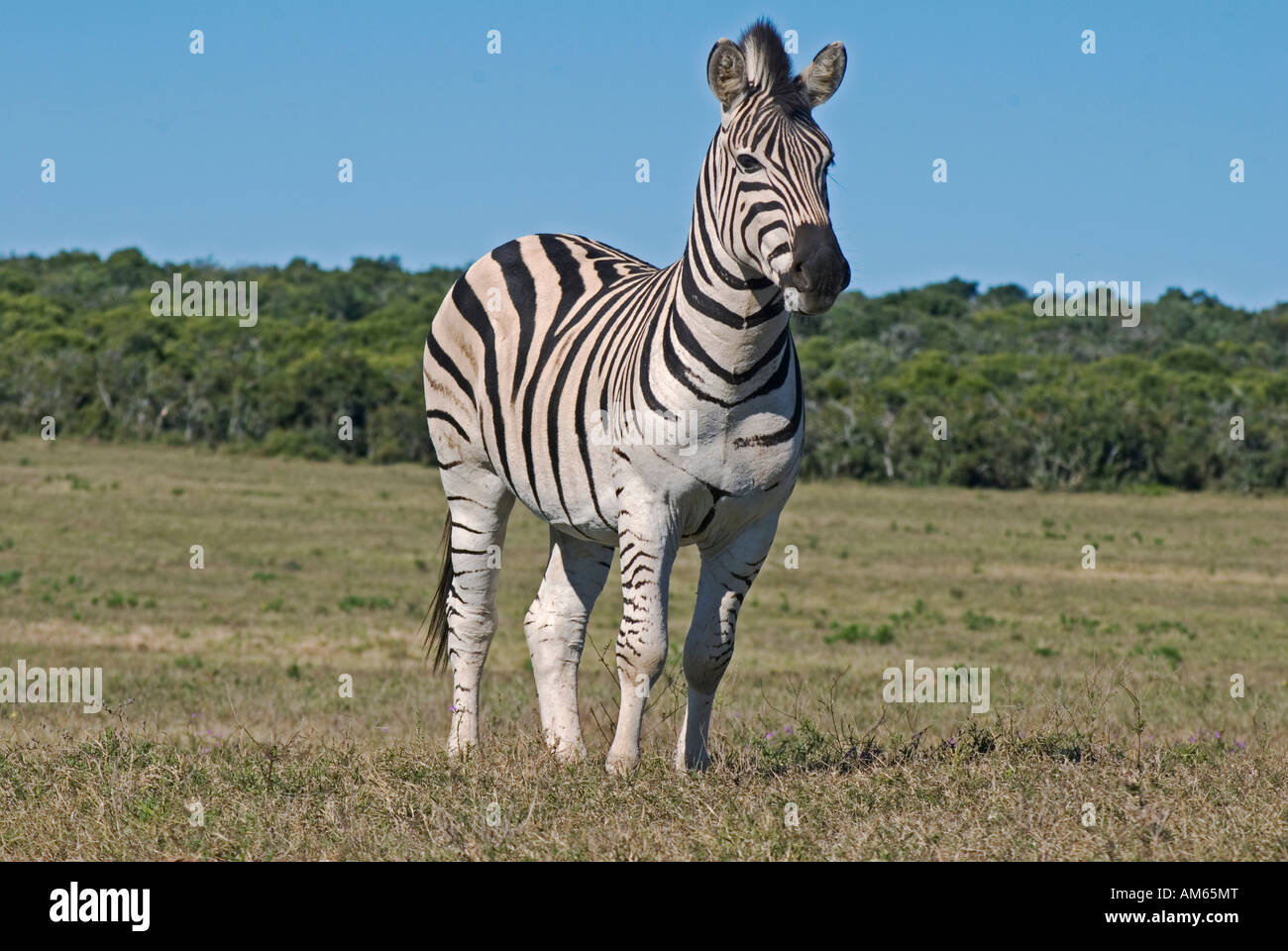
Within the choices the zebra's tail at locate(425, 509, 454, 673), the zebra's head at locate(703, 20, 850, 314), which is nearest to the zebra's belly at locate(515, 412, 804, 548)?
the zebra's head at locate(703, 20, 850, 314)

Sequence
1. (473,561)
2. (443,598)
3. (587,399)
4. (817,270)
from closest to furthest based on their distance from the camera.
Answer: (817,270) → (587,399) → (473,561) → (443,598)

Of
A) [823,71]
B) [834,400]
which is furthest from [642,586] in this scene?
[834,400]

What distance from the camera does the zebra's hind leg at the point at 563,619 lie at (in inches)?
293

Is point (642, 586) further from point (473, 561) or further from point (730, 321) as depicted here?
point (473, 561)

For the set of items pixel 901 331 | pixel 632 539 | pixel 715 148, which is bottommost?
pixel 632 539

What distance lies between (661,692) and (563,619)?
0.60m

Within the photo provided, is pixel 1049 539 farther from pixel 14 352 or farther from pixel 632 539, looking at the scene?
pixel 14 352

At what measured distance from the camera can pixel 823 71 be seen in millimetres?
6090

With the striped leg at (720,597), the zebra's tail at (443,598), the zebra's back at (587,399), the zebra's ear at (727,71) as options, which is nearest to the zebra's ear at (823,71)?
the zebra's ear at (727,71)

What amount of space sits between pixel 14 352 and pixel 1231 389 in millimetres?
43525

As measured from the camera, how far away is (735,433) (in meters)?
6.01

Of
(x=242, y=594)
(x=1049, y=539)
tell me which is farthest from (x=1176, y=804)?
(x=1049, y=539)

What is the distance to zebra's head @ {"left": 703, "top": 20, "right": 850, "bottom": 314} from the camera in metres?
5.32

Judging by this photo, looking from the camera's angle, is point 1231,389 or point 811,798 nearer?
point 811,798
